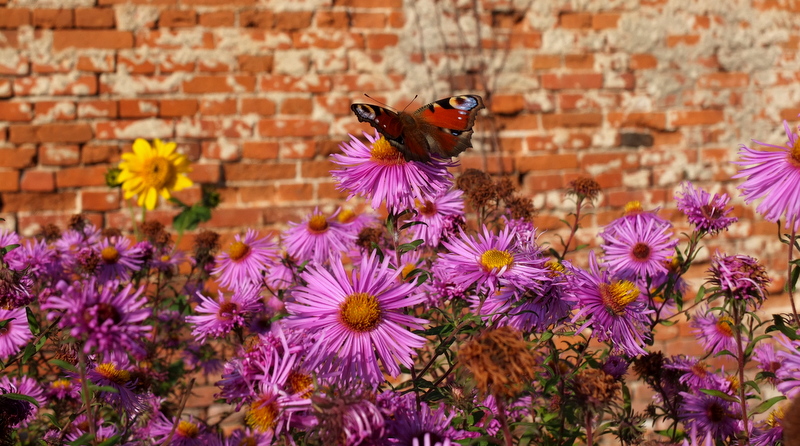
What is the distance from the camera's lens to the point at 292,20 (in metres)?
2.45


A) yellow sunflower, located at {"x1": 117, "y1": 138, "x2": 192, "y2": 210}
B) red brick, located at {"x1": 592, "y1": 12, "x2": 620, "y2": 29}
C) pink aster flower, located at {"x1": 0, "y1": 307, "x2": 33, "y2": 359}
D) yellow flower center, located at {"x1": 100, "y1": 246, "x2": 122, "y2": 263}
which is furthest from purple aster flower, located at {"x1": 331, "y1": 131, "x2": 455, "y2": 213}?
red brick, located at {"x1": 592, "y1": 12, "x2": 620, "y2": 29}

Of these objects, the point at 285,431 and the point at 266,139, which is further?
the point at 266,139

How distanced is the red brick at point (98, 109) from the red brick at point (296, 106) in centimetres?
62

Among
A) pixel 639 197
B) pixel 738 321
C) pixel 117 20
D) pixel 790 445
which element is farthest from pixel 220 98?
pixel 790 445

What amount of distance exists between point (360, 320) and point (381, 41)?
185 cm

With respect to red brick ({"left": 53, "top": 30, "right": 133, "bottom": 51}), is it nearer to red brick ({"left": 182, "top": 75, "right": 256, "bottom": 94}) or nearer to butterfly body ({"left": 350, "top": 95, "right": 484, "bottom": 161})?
red brick ({"left": 182, "top": 75, "right": 256, "bottom": 94})

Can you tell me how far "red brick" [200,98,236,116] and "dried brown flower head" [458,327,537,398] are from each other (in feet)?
6.43

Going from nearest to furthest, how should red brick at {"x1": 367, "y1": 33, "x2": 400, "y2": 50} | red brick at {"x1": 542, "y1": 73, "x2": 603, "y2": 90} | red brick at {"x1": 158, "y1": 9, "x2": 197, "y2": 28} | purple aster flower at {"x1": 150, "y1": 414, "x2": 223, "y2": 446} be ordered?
purple aster flower at {"x1": 150, "y1": 414, "x2": 223, "y2": 446}
red brick at {"x1": 158, "y1": 9, "x2": 197, "y2": 28}
red brick at {"x1": 367, "y1": 33, "x2": 400, "y2": 50}
red brick at {"x1": 542, "y1": 73, "x2": 603, "y2": 90}

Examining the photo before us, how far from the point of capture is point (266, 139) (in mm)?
2449

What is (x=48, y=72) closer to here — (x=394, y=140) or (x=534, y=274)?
(x=394, y=140)

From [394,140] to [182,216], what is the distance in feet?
4.70

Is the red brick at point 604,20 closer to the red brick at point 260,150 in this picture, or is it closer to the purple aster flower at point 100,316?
the red brick at point 260,150

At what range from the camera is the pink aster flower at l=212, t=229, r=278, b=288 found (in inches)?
60.4

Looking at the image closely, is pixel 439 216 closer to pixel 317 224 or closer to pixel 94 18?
pixel 317 224
